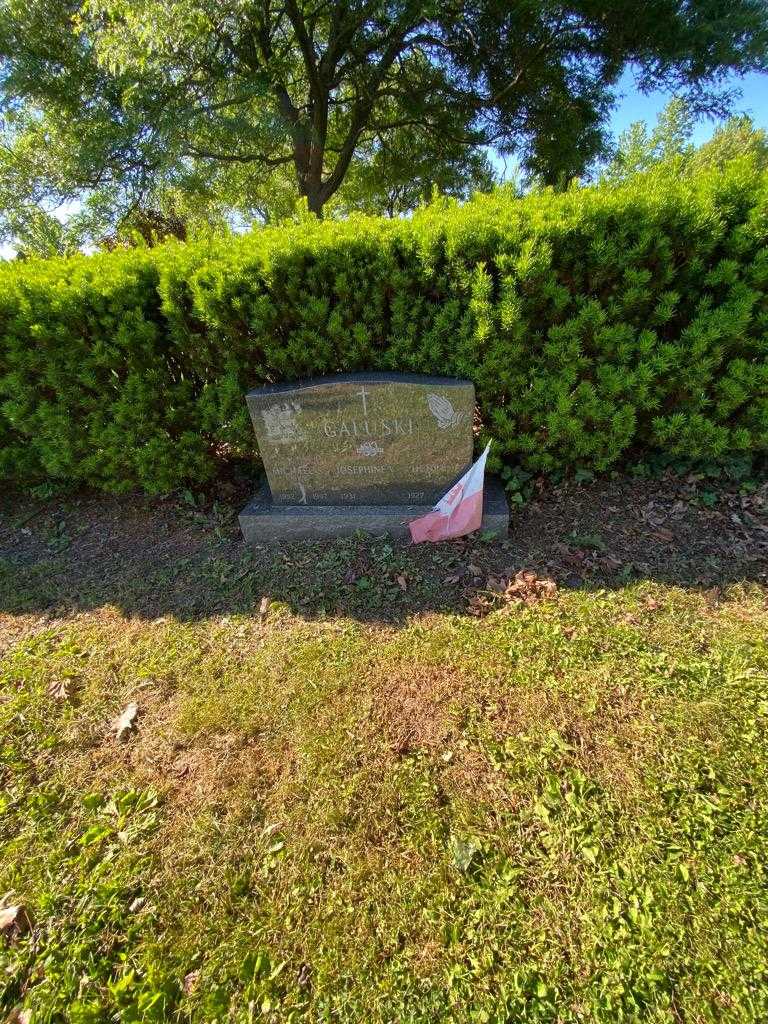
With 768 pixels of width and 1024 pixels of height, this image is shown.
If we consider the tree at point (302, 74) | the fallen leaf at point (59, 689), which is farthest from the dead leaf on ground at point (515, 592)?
the tree at point (302, 74)

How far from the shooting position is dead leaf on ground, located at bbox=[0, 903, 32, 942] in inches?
63.6

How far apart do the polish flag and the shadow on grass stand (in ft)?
0.31

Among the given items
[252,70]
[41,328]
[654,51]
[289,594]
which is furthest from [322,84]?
[289,594]

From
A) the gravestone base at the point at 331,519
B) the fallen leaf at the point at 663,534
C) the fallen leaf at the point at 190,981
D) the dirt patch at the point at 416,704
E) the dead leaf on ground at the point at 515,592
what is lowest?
the fallen leaf at the point at 190,981

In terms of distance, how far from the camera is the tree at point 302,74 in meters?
7.27

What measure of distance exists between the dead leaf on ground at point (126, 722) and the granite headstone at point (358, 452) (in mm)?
1414

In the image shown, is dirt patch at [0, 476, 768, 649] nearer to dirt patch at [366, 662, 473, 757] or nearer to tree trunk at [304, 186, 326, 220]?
dirt patch at [366, 662, 473, 757]

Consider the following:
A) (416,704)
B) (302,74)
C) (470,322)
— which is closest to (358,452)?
(470,322)

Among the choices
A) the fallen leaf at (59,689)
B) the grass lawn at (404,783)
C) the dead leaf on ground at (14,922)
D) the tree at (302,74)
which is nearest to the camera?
the grass lawn at (404,783)

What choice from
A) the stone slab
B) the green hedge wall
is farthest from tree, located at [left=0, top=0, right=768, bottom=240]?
the stone slab

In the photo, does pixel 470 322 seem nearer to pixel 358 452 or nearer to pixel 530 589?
pixel 358 452

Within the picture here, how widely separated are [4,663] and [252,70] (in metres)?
11.0

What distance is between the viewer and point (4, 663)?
2699mm

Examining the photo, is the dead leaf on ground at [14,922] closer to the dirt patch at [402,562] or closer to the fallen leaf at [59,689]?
the fallen leaf at [59,689]
